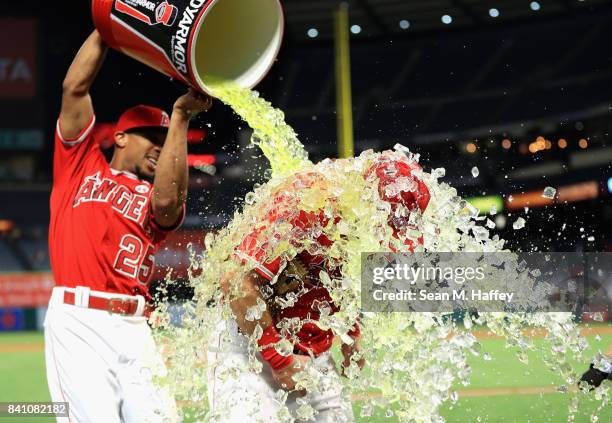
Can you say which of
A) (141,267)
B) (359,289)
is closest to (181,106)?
(141,267)

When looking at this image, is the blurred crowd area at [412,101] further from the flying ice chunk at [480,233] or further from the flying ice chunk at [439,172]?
the flying ice chunk at [439,172]

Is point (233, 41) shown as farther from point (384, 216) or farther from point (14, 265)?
point (14, 265)

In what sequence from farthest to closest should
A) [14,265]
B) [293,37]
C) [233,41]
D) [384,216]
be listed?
[293,37] < [14,265] < [233,41] < [384,216]

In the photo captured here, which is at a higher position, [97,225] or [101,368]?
[97,225]

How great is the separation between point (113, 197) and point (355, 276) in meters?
1.08

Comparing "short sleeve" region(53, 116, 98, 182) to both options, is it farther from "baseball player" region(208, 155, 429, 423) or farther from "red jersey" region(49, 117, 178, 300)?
"baseball player" region(208, 155, 429, 423)

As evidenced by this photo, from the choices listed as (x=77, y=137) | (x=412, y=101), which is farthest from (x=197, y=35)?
(x=412, y=101)

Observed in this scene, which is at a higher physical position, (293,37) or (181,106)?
(293,37)

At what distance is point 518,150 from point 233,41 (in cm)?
2163

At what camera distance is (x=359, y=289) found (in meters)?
2.34

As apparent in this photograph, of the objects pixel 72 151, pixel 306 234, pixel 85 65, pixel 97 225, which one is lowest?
pixel 306 234

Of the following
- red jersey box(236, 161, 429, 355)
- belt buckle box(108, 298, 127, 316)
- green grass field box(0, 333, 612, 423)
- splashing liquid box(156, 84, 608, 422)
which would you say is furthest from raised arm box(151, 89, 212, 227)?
green grass field box(0, 333, 612, 423)

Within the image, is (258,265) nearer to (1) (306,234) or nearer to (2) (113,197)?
(1) (306,234)

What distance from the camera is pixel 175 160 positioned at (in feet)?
8.72
